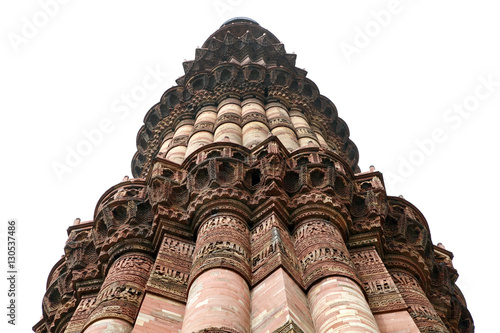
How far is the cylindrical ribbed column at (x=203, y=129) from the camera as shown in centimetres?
1165

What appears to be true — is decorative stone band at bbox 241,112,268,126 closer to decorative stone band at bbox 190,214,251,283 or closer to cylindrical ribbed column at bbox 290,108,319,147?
cylindrical ribbed column at bbox 290,108,319,147

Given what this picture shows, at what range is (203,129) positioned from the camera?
12391 millimetres

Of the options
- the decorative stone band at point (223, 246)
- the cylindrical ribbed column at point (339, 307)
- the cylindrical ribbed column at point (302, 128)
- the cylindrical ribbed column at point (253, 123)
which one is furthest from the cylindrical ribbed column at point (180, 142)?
the cylindrical ribbed column at point (339, 307)

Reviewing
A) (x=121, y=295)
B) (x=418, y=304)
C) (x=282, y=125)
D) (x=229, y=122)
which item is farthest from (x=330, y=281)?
(x=229, y=122)

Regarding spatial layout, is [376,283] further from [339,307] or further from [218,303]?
[218,303]

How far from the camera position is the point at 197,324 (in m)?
5.55

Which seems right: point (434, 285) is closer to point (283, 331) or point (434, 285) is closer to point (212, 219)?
point (212, 219)

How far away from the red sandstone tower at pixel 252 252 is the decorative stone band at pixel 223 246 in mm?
20

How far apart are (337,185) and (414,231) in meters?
1.55

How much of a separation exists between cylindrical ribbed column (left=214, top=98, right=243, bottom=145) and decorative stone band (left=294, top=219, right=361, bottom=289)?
3495 mm

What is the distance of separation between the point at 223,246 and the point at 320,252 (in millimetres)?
1102

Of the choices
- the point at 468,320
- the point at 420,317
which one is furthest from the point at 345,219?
the point at 468,320

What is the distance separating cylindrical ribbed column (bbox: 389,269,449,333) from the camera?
7441mm

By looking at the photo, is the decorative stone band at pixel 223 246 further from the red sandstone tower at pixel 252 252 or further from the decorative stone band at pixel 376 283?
the decorative stone band at pixel 376 283
